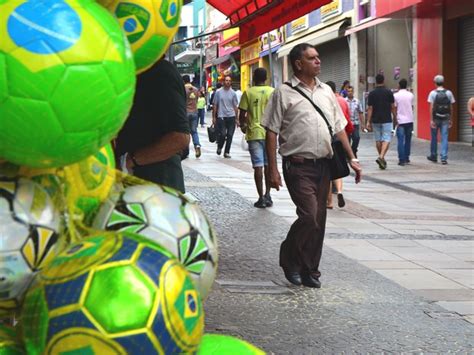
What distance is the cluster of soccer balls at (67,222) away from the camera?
1748 millimetres

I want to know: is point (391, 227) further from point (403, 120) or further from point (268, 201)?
point (403, 120)

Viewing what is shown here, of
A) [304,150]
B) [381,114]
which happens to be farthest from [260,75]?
[381,114]

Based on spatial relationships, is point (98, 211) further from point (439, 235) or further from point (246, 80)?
point (246, 80)

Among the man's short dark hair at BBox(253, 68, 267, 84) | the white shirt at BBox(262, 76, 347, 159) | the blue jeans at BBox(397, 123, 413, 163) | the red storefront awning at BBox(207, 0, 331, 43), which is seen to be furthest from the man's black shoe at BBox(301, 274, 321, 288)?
the blue jeans at BBox(397, 123, 413, 163)

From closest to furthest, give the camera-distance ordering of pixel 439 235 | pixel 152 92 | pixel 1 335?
pixel 1 335, pixel 152 92, pixel 439 235

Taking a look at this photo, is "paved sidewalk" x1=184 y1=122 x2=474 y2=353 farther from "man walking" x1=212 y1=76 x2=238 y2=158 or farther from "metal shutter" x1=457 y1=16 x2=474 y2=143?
"metal shutter" x1=457 y1=16 x2=474 y2=143

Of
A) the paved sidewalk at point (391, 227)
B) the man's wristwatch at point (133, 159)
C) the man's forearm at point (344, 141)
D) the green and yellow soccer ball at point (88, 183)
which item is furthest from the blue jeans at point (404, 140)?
the green and yellow soccer ball at point (88, 183)

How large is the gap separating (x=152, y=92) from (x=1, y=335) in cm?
181

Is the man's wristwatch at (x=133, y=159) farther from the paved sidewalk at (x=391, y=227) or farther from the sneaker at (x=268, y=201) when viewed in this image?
the sneaker at (x=268, y=201)

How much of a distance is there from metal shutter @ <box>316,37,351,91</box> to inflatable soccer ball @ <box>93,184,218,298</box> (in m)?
26.4

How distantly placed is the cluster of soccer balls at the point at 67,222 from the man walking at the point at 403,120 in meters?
14.3

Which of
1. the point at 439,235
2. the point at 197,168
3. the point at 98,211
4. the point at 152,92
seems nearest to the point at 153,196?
the point at 98,211

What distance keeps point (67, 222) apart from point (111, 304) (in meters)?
0.35

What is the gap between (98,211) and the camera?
7.20 ft
